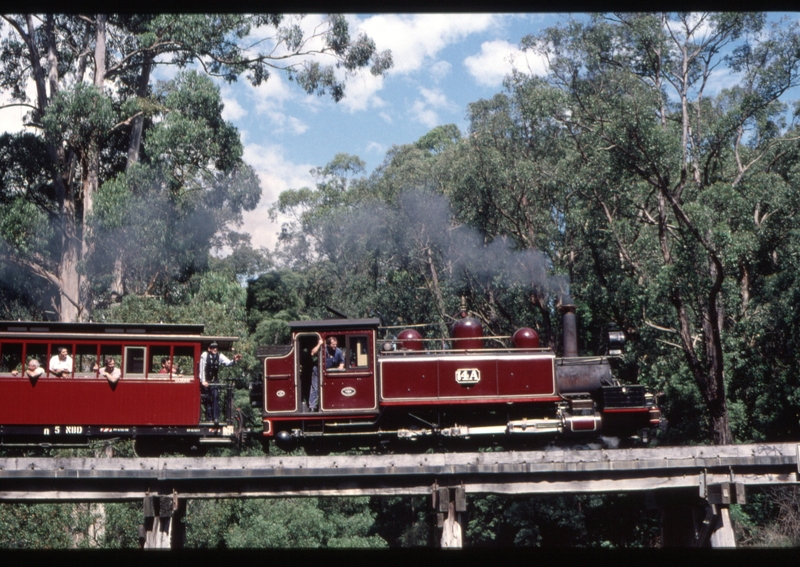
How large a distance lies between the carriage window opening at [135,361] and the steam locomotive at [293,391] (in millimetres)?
18

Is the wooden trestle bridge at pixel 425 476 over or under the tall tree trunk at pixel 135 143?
under

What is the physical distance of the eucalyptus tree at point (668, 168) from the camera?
21.1 m

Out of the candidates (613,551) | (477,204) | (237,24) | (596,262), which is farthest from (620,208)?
(613,551)

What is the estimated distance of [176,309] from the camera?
23.0m

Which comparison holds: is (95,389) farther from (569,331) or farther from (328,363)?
(569,331)

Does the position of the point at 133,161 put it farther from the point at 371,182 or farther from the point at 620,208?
the point at 371,182

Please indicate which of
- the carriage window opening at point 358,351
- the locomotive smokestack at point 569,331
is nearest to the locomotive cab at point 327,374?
the carriage window opening at point 358,351

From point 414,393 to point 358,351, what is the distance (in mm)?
1290

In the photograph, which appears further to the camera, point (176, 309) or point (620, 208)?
point (620, 208)

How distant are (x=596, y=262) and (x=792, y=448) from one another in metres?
17.6

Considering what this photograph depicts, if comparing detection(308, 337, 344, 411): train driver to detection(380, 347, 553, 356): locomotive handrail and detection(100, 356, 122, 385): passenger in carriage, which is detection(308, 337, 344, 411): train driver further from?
detection(100, 356, 122, 385): passenger in carriage

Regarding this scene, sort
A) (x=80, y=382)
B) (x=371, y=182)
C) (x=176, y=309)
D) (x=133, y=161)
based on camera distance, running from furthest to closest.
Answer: (x=371, y=182) < (x=133, y=161) < (x=176, y=309) < (x=80, y=382)

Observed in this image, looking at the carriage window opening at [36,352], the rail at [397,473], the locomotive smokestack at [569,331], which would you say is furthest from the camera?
the locomotive smokestack at [569,331]

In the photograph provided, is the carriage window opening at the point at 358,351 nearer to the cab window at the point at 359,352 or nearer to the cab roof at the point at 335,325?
the cab window at the point at 359,352
